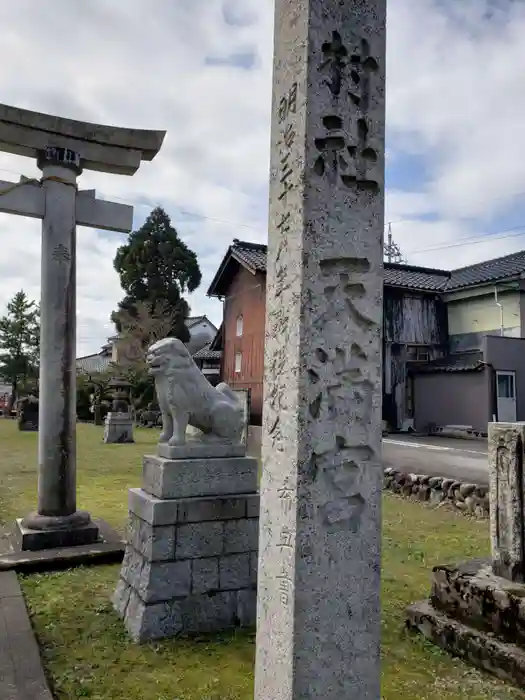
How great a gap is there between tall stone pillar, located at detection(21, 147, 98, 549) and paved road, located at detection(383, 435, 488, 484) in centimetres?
654

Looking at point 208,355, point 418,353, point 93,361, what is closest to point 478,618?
point 418,353

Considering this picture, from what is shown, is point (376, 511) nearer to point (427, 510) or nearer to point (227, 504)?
point (227, 504)

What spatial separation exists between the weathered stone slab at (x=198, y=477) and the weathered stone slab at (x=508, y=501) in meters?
1.96

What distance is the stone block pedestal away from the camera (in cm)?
1677

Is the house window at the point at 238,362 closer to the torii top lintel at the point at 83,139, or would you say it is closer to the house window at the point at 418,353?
the house window at the point at 418,353

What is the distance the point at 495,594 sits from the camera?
363 cm

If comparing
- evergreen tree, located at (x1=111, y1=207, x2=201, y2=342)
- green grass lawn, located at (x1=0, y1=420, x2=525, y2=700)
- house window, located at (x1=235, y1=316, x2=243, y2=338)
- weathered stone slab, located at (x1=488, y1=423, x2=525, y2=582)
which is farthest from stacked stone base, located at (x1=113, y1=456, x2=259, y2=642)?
evergreen tree, located at (x1=111, y1=207, x2=201, y2=342)

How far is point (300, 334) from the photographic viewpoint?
1.85m

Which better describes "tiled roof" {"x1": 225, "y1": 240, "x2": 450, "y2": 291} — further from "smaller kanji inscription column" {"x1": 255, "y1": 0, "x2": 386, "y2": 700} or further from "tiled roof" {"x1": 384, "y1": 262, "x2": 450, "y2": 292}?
"smaller kanji inscription column" {"x1": 255, "y1": 0, "x2": 386, "y2": 700}

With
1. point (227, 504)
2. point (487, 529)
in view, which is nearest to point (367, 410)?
point (227, 504)

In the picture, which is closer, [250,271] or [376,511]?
[376,511]

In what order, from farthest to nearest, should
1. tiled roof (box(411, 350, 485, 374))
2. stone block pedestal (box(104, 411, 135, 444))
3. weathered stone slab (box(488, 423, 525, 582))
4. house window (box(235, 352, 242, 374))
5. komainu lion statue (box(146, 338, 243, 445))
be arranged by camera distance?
1. house window (box(235, 352, 242, 374))
2. tiled roof (box(411, 350, 485, 374))
3. stone block pedestal (box(104, 411, 135, 444))
4. komainu lion statue (box(146, 338, 243, 445))
5. weathered stone slab (box(488, 423, 525, 582))

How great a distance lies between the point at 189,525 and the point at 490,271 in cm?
1853

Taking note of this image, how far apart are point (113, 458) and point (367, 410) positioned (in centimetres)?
1245
